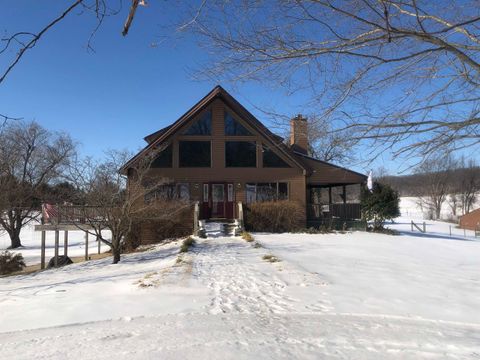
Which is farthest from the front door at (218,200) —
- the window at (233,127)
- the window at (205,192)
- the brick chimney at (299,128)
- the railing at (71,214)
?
the brick chimney at (299,128)

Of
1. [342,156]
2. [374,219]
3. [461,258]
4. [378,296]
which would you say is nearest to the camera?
[342,156]

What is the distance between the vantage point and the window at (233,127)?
2548 cm

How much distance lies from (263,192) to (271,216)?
6.71 feet

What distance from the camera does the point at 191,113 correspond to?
24938 mm

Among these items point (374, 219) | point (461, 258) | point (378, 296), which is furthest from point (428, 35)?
point (374, 219)

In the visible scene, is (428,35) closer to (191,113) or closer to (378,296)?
(378,296)

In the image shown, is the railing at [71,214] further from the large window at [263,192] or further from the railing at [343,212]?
the railing at [343,212]

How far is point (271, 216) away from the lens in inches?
942

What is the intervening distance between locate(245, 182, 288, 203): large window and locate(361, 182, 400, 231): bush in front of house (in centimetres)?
555

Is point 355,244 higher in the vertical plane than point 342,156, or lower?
lower

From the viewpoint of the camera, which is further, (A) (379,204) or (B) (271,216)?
(A) (379,204)

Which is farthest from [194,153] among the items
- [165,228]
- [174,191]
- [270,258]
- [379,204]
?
[270,258]

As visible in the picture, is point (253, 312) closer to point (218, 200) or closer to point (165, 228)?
point (165, 228)

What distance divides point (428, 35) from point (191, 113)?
809 inches
